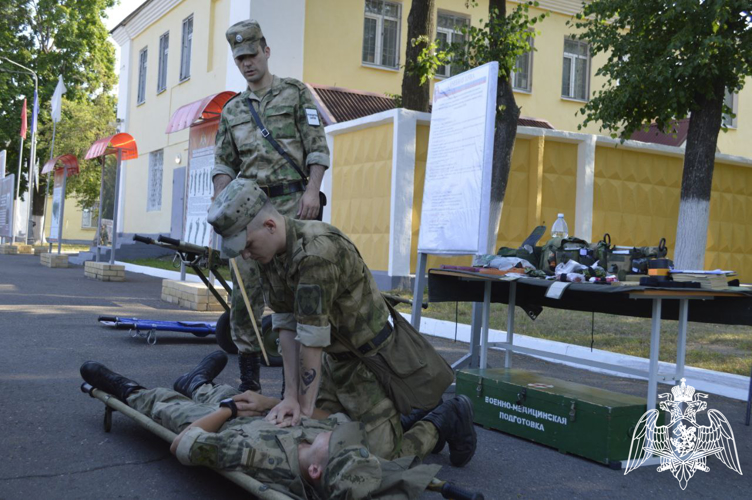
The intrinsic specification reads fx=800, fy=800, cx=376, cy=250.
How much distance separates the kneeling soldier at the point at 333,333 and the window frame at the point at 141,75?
89.3 ft

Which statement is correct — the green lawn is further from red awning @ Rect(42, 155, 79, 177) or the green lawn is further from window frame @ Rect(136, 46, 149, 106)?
window frame @ Rect(136, 46, 149, 106)

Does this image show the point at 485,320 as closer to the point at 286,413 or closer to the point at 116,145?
the point at 286,413

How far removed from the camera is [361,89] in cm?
2139

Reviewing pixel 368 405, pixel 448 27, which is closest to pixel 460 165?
pixel 368 405

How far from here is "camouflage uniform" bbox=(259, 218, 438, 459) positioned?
3248mm

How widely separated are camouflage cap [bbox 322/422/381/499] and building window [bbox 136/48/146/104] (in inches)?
1098

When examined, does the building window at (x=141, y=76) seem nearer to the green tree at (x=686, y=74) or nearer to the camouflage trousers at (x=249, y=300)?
the green tree at (x=686, y=74)

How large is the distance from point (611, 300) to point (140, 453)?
9.61ft

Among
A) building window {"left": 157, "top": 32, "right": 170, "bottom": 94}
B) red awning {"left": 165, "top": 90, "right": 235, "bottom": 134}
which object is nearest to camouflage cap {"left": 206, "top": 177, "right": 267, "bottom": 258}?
red awning {"left": 165, "top": 90, "right": 235, "bottom": 134}

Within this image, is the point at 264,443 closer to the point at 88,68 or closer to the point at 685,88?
the point at 685,88

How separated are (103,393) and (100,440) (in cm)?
24

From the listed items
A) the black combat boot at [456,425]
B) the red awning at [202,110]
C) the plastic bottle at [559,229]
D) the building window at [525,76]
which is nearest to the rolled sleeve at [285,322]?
the black combat boot at [456,425]

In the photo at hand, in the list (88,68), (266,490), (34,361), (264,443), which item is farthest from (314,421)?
(88,68)

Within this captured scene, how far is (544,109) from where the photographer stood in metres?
24.1
